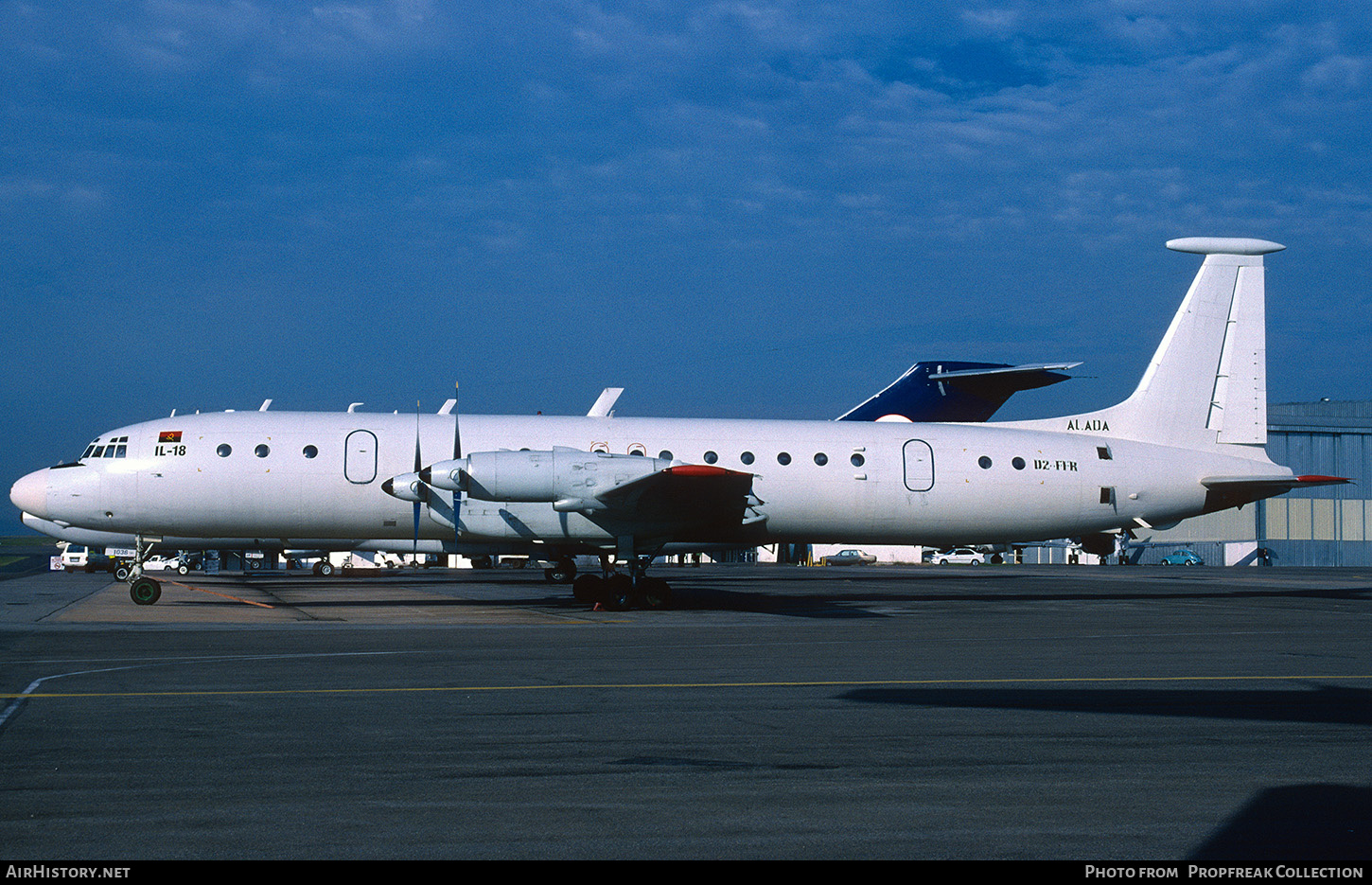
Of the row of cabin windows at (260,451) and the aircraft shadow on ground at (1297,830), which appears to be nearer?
the aircraft shadow on ground at (1297,830)

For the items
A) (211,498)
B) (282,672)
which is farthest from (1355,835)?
(211,498)

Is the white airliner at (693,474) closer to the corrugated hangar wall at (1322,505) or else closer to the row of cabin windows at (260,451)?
the row of cabin windows at (260,451)

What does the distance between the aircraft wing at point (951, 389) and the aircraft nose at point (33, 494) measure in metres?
23.1

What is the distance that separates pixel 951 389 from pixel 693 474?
57.1ft

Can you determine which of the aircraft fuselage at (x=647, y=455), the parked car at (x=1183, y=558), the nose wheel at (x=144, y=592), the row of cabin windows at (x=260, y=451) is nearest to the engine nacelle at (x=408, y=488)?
the aircraft fuselage at (x=647, y=455)

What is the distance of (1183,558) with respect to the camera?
6762 cm

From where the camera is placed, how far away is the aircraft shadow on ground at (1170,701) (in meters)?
9.38

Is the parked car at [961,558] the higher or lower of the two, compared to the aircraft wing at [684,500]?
lower

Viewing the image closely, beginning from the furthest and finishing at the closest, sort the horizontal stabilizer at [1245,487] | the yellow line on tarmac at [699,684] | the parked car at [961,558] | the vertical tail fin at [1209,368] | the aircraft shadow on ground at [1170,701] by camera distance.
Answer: the parked car at [961,558] → the vertical tail fin at [1209,368] → the horizontal stabilizer at [1245,487] → the yellow line on tarmac at [699,684] → the aircraft shadow on ground at [1170,701]

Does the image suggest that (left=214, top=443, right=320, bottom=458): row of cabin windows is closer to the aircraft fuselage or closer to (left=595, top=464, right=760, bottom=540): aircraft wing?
the aircraft fuselage

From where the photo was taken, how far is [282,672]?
11.9m

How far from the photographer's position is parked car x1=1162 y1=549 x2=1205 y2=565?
66.7 metres

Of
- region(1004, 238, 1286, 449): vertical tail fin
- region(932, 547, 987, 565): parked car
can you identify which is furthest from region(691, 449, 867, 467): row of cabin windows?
region(932, 547, 987, 565): parked car

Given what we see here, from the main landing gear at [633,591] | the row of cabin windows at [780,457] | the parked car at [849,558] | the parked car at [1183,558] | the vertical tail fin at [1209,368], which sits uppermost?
the vertical tail fin at [1209,368]
